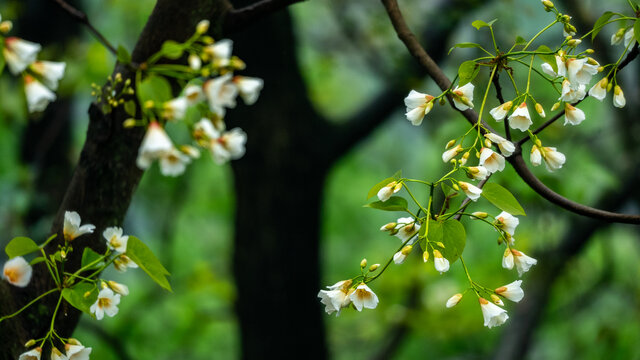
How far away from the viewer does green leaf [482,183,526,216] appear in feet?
3.14

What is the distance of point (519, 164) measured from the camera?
1.09m

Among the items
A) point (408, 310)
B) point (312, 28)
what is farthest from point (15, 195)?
point (312, 28)

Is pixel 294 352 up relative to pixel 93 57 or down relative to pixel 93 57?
down

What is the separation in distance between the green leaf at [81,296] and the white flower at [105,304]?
0.02 meters

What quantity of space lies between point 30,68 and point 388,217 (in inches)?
267

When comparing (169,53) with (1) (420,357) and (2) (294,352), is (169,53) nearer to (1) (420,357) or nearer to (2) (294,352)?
(2) (294,352)

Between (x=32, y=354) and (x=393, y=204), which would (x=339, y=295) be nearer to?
(x=393, y=204)

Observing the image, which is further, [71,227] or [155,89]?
[71,227]

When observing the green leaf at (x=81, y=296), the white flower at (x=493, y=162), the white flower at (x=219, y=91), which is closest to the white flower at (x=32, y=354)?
the green leaf at (x=81, y=296)

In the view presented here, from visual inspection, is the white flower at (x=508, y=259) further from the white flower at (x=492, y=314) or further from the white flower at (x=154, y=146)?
the white flower at (x=154, y=146)

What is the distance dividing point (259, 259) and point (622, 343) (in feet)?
7.00

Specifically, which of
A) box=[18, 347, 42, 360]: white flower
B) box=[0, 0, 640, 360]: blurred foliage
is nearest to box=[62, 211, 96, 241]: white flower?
box=[18, 347, 42, 360]: white flower

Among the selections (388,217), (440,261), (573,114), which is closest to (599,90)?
(573,114)

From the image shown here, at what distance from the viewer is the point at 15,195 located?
3.21 meters
